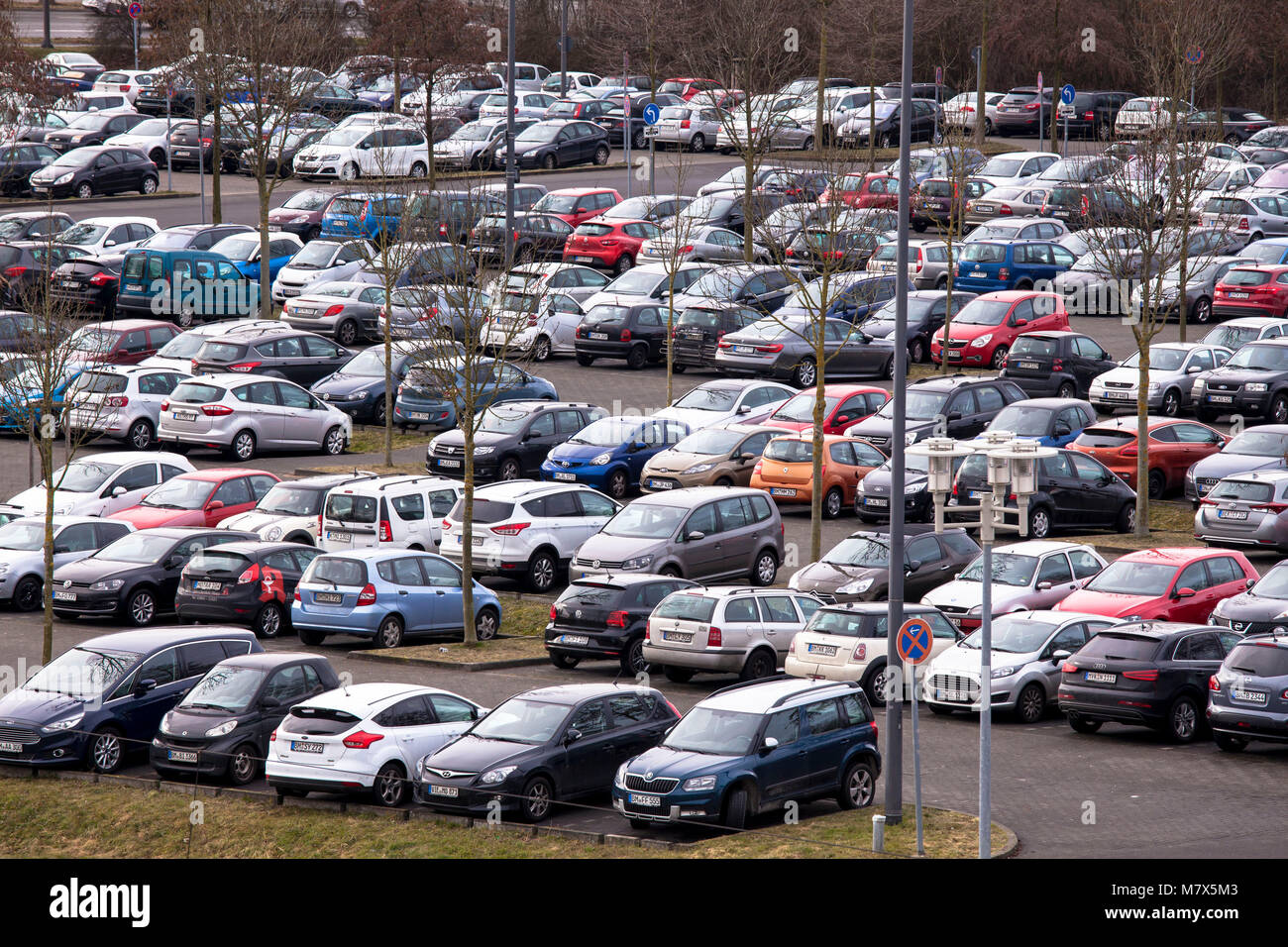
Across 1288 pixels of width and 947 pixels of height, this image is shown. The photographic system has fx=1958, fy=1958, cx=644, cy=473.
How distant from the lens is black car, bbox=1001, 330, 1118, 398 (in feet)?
128

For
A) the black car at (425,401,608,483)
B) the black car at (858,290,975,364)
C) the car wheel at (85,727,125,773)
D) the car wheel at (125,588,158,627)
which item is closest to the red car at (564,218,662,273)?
the black car at (858,290,975,364)

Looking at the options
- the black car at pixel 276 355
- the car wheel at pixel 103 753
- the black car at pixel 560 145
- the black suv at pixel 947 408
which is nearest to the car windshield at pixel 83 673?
the car wheel at pixel 103 753

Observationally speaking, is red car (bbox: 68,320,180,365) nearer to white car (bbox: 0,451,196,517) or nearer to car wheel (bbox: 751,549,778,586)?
white car (bbox: 0,451,196,517)

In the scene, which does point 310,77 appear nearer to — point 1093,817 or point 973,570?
point 973,570

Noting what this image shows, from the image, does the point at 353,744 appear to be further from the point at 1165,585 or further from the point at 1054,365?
the point at 1054,365

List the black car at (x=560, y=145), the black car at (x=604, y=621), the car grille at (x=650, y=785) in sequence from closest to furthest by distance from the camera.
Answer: the car grille at (x=650, y=785), the black car at (x=604, y=621), the black car at (x=560, y=145)

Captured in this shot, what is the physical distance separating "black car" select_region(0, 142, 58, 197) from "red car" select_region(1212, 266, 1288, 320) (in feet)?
107

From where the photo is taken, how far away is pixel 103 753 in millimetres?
21703

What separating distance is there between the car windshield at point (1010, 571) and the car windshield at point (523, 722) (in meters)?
8.94

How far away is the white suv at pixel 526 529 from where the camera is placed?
29484 mm

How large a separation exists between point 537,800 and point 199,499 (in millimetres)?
13321

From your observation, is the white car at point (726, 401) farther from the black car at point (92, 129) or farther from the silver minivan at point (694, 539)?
the black car at point (92, 129)

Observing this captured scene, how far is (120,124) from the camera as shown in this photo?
6162 centimetres

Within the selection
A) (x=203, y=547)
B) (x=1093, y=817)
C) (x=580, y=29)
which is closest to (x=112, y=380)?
(x=203, y=547)
